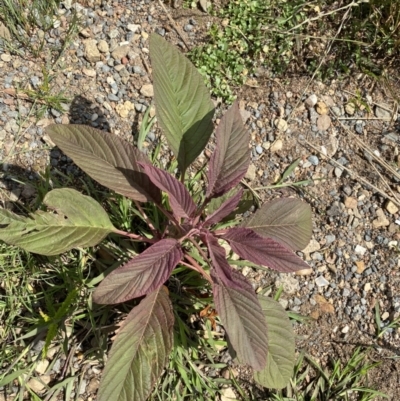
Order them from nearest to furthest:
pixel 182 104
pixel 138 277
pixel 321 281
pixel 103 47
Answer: pixel 138 277
pixel 182 104
pixel 321 281
pixel 103 47

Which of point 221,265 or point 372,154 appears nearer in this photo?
point 221,265

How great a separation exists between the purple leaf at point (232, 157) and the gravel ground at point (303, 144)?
68 cm

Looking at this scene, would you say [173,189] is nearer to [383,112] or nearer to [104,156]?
[104,156]

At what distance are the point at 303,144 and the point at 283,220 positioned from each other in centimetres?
72

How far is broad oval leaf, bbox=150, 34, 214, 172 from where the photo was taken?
165cm

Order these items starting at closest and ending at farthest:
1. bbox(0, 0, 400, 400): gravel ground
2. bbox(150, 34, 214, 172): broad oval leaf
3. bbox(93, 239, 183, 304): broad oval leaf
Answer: bbox(93, 239, 183, 304): broad oval leaf
bbox(150, 34, 214, 172): broad oval leaf
bbox(0, 0, 400, 400): gravel ground


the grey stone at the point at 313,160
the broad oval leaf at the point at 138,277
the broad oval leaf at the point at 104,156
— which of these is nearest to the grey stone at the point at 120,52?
the broad oval leaf at the point at 104,156

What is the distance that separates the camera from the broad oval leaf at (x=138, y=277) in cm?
141

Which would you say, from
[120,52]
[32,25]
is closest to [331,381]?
[120,52]

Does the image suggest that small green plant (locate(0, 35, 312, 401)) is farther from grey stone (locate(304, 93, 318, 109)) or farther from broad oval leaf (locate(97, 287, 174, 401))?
grey stone (locate(304, 93, 318, 109))

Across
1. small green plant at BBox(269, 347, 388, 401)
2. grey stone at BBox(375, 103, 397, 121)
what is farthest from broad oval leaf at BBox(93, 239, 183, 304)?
grey stone at BBox(375, 103, 397, 121)

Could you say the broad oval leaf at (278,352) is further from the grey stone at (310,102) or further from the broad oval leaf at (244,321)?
the grey stone at (310,102)

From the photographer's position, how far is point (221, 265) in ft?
4.84

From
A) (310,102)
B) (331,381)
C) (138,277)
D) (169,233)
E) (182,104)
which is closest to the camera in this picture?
(138,277)
